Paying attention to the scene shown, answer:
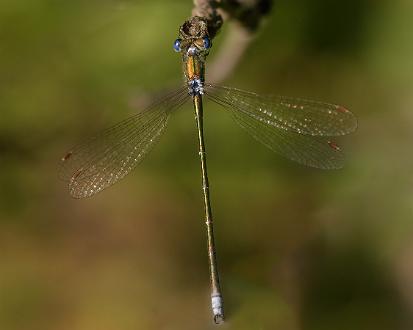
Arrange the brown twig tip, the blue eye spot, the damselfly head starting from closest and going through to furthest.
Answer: the brown twig tip < the damselfly head < the blue eye spot

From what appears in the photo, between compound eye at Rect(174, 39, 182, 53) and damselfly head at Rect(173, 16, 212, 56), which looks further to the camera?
compound eye at Rect(174, 39, 182, 53)

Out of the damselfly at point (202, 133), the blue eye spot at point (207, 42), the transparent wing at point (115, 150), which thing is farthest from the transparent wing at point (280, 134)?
the blue eye spot at point (207, 42)

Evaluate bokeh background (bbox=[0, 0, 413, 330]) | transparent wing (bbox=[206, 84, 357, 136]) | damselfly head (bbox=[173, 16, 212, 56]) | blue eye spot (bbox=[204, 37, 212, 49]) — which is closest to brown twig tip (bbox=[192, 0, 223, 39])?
damselfly head (bbox=[173, 16, 212, 56])

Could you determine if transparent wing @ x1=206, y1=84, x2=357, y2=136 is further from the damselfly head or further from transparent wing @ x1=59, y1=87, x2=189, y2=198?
the damselfly head

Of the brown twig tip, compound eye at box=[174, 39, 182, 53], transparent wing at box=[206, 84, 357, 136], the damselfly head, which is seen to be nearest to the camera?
the brown twig tip

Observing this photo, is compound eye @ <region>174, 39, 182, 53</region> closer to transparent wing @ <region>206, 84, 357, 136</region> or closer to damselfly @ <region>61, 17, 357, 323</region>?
damselfly @ <region>61, 17, 357, 323</region>

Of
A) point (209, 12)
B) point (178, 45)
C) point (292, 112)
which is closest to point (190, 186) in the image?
point (292, 112)

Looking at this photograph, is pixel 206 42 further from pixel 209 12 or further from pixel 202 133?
pixel 202 133

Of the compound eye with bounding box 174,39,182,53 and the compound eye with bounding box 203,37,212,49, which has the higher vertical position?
the compound eye with bounding box 174,39,182,53
